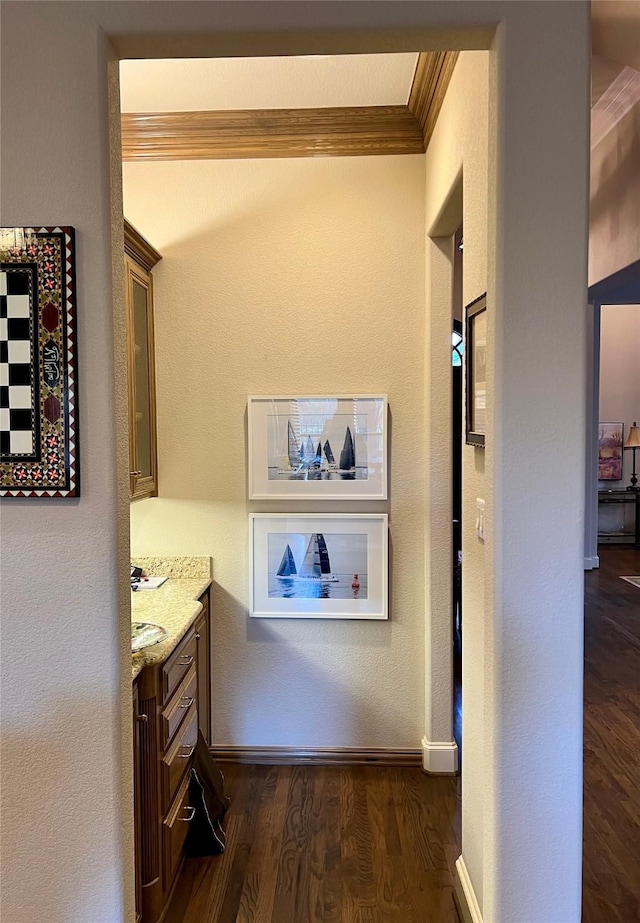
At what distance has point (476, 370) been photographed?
1913 mm

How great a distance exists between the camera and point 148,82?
97.9 inches

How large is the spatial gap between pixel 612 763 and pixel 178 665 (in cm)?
216

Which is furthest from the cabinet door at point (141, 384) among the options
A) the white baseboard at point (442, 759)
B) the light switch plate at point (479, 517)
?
the white baseboard at point (442, 759)

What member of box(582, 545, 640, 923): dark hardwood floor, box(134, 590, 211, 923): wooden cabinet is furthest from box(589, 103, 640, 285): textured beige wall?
box(134, 590, 211, 923): wooden cabinet

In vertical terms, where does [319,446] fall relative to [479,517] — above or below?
above

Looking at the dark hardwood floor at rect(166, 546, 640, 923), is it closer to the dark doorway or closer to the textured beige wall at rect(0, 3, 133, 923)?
the dark doorway

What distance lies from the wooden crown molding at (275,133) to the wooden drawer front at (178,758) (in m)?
2.36

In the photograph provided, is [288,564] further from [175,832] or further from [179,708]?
[175,832]

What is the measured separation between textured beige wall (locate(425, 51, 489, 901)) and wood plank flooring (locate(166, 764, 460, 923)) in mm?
280

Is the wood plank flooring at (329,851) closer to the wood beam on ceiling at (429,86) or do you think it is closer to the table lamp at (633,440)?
the wood beam on ceiling at (429,86)

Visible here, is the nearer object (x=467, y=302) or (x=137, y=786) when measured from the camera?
(x=137, y=786)

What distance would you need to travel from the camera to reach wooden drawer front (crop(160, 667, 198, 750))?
77.6 inches

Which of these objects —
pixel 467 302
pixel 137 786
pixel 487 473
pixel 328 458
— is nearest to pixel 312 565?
pixel 328 458

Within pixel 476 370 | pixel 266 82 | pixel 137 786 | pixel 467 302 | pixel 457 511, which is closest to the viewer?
pixel 137 786
